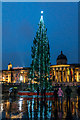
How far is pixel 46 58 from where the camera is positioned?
84.2 ft

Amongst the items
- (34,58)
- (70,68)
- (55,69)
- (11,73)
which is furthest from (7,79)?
(34,58)

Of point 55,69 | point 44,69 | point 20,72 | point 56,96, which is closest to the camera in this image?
point 56,96

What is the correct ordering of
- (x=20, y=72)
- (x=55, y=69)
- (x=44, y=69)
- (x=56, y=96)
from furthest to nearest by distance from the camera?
(x=20, y=72) → (x=55, y=69) → (x=44, y=69) → (x=56, y=96)

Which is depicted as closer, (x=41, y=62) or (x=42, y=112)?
(x=42, y=112)

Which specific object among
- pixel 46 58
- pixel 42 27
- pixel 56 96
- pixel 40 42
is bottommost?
pixel 56 96

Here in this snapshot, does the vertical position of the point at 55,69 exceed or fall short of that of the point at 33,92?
it exceeds it

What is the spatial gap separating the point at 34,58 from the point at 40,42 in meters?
2.59

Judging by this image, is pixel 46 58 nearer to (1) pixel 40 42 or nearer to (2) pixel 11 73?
(1) pixel 40 42

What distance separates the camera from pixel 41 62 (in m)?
25.4

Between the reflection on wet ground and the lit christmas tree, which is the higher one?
the lit christmas tree

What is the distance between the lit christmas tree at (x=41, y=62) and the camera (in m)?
24.6

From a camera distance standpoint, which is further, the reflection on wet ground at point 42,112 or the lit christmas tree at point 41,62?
the lit christmas tree at point 41,62

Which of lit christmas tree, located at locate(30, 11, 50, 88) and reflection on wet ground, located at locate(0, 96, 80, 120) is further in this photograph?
lit christmas tree, located at locate(30, 11, 50, 88)

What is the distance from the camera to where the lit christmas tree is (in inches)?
970
